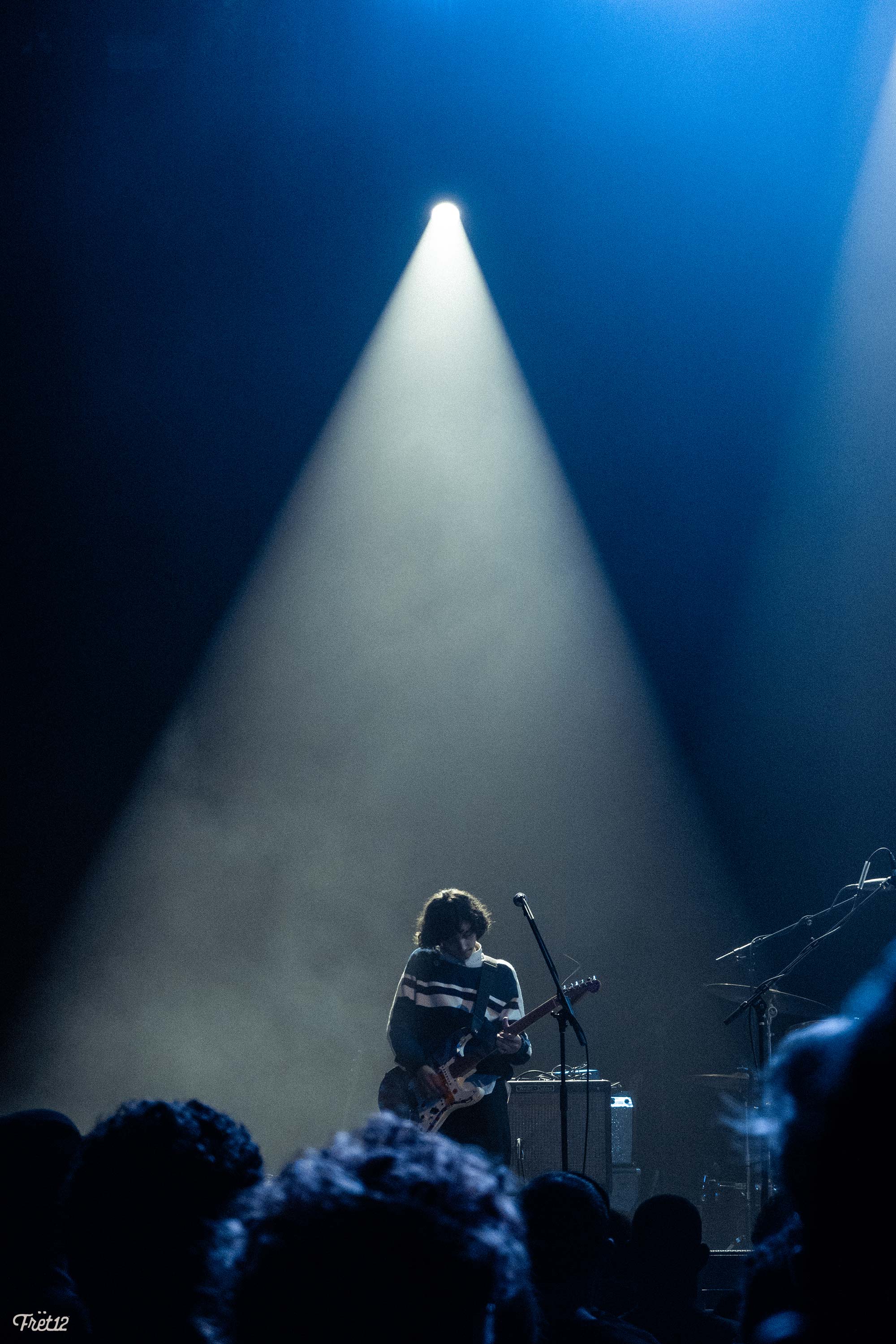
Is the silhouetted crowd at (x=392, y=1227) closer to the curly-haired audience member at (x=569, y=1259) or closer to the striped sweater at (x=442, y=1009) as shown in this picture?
the curly-haired audience member at (x=569, y=1259)

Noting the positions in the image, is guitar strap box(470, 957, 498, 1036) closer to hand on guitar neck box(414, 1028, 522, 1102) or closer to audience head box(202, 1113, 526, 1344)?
hand on guitar neck box(414, 1028, 522, 1102)

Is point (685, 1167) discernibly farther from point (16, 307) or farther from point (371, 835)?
point (16, 307)

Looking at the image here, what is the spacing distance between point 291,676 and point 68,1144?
589cm

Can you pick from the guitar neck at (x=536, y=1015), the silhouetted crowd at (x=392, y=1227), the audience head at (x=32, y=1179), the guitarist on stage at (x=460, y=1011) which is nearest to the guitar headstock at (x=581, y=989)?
the guitar neck at (x=536, y=1015)

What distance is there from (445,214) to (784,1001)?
5.19m

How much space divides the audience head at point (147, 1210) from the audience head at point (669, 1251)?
1.31 meters

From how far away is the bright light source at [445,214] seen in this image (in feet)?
24.0

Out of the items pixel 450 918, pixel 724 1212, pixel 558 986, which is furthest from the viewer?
pixel 724 1212

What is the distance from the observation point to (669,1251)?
2236 millimetres

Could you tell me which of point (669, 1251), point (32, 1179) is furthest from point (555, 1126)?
point (32, 1179)

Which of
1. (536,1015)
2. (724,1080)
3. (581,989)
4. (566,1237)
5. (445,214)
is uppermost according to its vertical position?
(445,214)

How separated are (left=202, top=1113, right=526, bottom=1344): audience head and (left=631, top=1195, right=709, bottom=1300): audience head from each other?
1.68m

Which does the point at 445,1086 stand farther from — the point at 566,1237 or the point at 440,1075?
the point at 566,1237

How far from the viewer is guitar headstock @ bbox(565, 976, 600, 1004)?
455 cm
